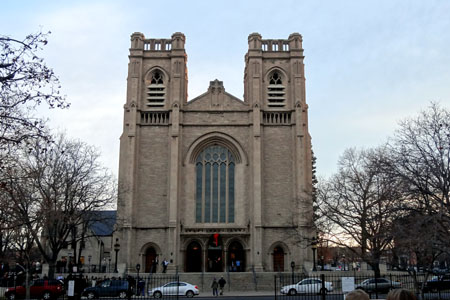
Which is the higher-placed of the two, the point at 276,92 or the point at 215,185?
the point at 276,92

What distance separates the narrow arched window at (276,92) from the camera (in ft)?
153

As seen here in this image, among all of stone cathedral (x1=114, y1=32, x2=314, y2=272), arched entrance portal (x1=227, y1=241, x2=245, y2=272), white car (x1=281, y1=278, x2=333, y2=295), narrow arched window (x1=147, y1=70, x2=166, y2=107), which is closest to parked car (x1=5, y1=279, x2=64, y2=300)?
stone cathedral (x1=114, y1=32, x2=314, y2=272)

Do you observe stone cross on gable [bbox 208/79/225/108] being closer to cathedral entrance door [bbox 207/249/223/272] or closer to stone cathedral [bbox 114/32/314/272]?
stone cathedral [bbox 114/32/314/272]

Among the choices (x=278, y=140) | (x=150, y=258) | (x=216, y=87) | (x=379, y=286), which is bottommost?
(x=379, y=286)

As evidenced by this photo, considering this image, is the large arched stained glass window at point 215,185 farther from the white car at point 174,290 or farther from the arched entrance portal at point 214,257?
the white car at point 174,290

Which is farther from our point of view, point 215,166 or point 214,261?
point 215,166

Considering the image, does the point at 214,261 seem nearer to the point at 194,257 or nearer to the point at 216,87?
the point at 194,257

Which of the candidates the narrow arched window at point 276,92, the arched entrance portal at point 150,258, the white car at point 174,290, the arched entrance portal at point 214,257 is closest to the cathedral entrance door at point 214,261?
the arched entrance portal at point 214,257

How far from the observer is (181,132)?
45.6 m

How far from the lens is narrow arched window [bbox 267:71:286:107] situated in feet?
153

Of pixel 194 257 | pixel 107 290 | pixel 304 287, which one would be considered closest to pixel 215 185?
pixel 194 257

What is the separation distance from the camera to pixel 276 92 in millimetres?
46938

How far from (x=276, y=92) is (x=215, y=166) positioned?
355 inches

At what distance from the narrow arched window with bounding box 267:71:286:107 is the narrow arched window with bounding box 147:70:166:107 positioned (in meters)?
9.91
